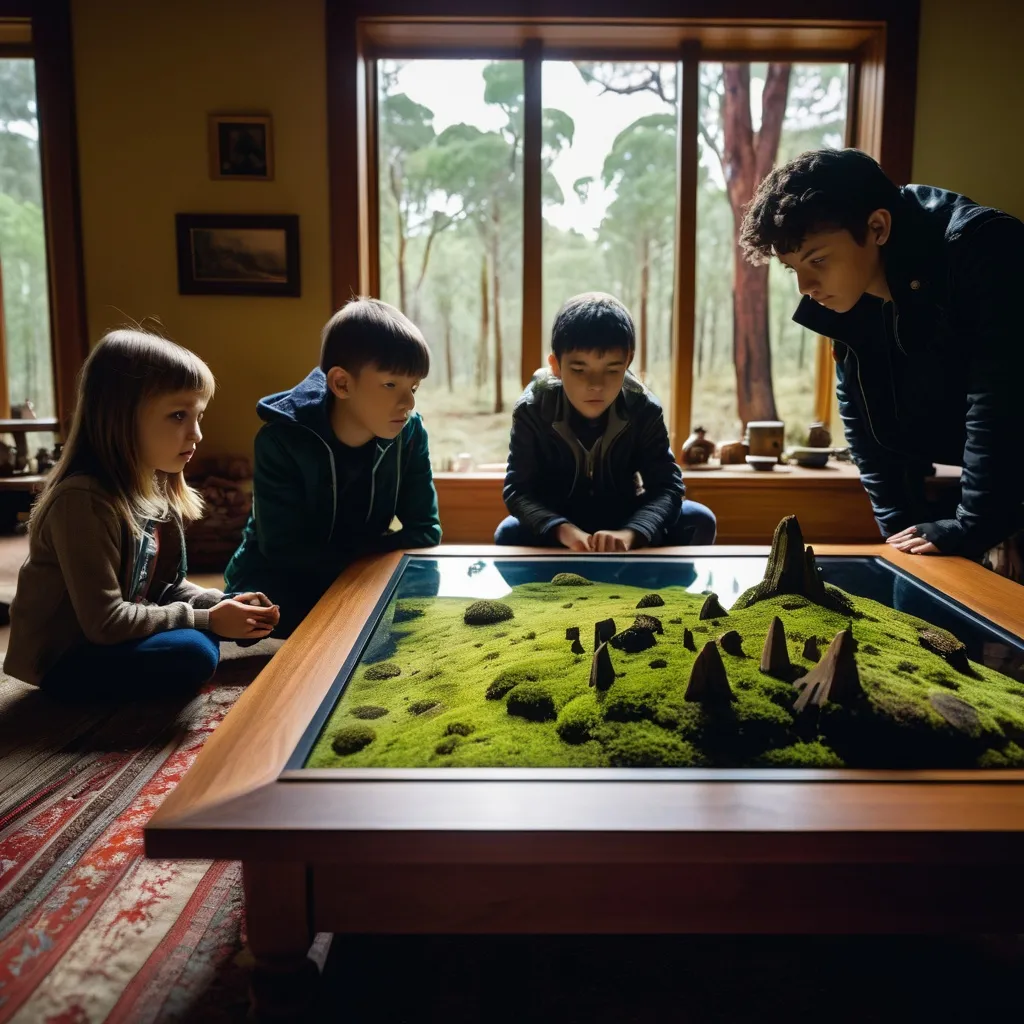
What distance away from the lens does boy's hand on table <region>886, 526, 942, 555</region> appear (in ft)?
6.32

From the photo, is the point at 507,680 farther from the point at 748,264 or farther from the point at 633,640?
the point at 748,264

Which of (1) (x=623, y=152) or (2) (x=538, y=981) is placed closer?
(2) (x=538, y=981)

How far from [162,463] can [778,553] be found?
119 centimetres

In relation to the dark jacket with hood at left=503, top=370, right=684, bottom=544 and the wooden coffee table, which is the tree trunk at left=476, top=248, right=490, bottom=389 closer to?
the dark jacket with hood at left=503, top=370, right=684, bottom=544

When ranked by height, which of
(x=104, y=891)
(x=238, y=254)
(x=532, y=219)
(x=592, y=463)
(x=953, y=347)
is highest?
(x=532, y=219)

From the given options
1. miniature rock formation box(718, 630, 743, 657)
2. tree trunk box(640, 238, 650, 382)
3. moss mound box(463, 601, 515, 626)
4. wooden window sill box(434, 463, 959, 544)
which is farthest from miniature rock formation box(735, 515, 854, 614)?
tree trunk box(640, 238, 650, 382)

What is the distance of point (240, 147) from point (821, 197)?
9.10 ft

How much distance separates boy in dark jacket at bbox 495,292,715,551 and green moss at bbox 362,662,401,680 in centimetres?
106

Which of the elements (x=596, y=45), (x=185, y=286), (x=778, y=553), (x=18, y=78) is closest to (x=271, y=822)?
(x=778, y=553)

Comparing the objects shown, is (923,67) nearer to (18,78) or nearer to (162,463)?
(162,463)

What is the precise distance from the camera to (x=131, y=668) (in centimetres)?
182

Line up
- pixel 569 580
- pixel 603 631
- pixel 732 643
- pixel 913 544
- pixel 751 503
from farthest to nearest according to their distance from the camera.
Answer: pixel 751 503, pixel 913 544, pixel 569 580, pixel 603 631, pixel 732 643

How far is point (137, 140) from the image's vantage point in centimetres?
374

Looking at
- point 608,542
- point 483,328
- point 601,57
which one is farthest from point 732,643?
point 601,57
